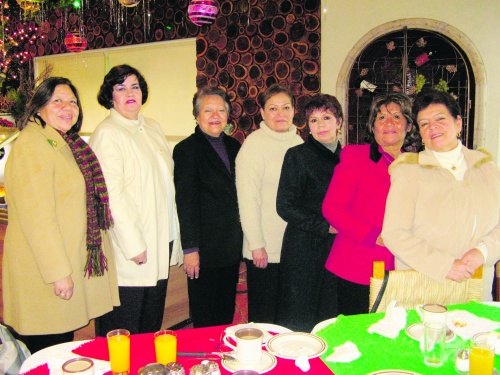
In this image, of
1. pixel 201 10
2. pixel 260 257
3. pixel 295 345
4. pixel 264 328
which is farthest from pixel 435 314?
pixel 201 10

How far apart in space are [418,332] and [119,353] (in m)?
0.91

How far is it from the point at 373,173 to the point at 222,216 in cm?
79

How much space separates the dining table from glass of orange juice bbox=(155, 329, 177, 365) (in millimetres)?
50

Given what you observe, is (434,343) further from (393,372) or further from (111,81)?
(111,81)

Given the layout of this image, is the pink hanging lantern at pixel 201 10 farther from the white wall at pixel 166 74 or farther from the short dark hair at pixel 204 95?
the white wall at pixel 166 74

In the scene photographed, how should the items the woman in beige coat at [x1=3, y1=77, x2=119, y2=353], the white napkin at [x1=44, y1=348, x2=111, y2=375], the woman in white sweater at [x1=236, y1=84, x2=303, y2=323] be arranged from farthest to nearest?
the woman in white sweater at [x1=236, y1=84, x2=303, y2=323] → the woman in beige coat at [x1=3, y1=77, x2=119, y2=353] → the white napkin at [x1=44, y1=348, x2=111, y2=375]

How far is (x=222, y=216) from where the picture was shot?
2.46m

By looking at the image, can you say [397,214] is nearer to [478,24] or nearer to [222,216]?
[222,216]

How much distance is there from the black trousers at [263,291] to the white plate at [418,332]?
106 centimetres

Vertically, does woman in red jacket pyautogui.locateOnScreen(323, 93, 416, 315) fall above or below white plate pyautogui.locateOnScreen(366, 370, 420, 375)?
above

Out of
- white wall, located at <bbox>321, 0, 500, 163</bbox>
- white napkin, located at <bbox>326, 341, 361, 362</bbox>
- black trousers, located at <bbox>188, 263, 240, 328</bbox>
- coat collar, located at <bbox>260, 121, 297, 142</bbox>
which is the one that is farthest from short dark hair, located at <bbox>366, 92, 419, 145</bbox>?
white wall, located at <bbox>321, 0, 500, 163</bbox>

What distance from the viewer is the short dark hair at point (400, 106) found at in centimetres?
216

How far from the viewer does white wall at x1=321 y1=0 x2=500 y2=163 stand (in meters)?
4.78

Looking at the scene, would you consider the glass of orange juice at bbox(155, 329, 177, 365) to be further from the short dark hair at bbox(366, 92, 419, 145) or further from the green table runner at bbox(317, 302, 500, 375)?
the short dark hair at bbox(366, 92, 419, 145)
